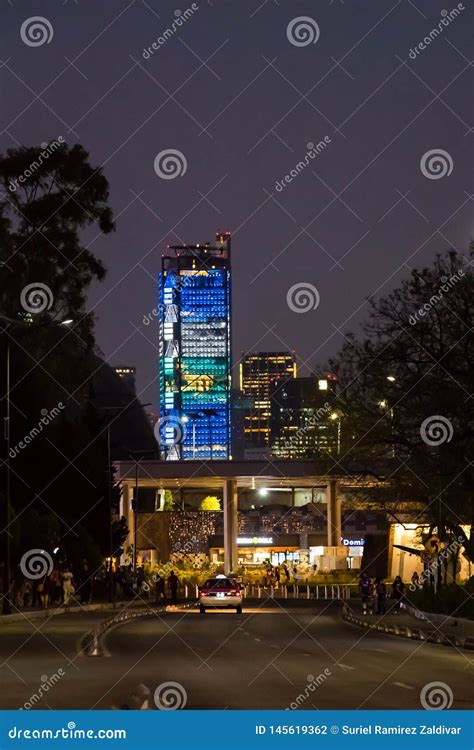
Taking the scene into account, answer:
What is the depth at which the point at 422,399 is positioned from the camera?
166 feet

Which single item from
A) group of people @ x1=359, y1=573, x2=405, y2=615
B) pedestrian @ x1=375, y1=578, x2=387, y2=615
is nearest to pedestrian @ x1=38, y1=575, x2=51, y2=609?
group of people @ x1=359, y1=573, x2=405, y2=615

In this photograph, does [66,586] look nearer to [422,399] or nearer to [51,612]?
[51,612]

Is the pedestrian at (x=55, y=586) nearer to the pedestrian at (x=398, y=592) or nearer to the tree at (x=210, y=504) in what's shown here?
the pedestrian at (x=398, y=592)

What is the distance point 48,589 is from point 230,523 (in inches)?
2227

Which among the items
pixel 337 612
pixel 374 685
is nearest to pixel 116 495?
pixel 337 612

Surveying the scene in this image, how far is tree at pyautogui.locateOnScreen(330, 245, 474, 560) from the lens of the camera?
4931 centimetres

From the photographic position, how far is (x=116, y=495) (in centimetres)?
9325

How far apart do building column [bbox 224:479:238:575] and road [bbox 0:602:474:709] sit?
70834 millimetres

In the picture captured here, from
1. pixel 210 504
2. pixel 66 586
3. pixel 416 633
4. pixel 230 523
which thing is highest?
pixel 210 504

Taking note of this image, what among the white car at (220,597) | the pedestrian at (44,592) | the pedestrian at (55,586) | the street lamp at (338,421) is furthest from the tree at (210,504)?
the pedestrian at (44,592)

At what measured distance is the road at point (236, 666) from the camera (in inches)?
720

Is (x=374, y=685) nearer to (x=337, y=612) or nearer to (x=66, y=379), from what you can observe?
(x=337, y=612)

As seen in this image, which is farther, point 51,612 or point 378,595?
point 378,595

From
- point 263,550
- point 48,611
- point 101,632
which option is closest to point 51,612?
point 48,611
